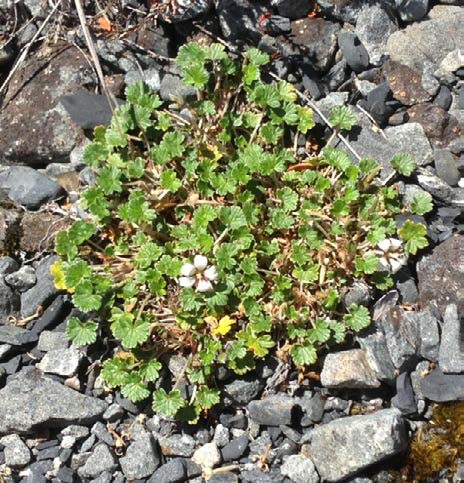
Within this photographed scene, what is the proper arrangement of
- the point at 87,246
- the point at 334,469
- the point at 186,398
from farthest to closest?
the point at 87,246 < the point at 186,398 < the point at 334,469

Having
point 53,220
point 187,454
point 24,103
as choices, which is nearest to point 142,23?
point 24,103

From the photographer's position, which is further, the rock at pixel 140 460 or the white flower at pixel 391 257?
the white flower at pixel 391 257

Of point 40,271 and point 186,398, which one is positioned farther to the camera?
point 40,271

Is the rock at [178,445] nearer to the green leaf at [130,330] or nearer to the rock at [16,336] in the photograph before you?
the green leaf at [130,330]

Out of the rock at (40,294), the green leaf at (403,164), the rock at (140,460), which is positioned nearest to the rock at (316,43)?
the green leaf at (403,164)

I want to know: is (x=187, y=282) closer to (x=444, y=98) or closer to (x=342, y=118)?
(x=342, y=118)

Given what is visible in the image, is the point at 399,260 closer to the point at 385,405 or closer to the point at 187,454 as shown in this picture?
the point at 385,405
